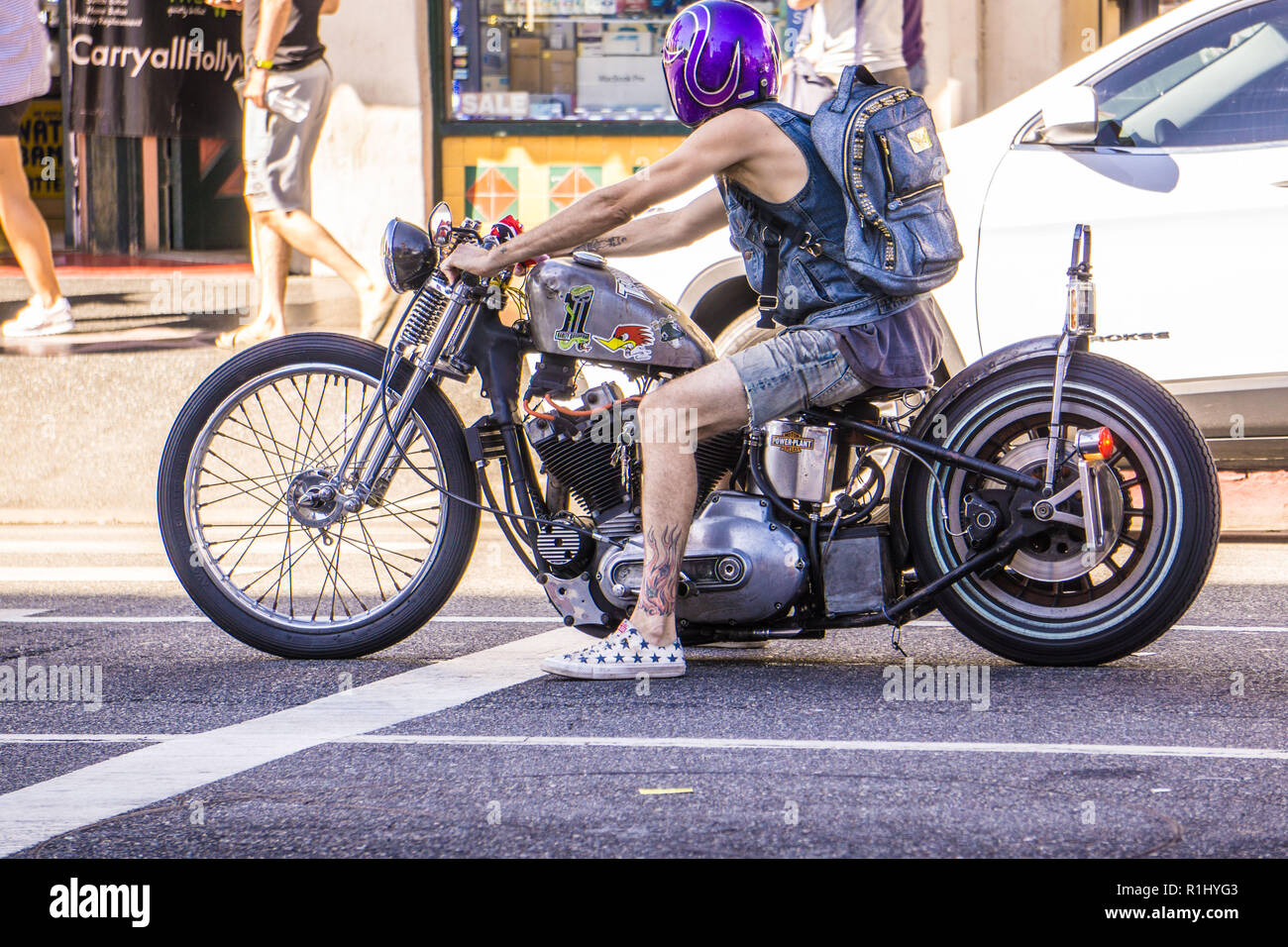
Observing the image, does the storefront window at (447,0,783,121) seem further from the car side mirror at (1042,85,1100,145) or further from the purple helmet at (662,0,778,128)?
the purple helmet at (662,0,778,128)

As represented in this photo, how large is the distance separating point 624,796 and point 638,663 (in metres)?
1.06

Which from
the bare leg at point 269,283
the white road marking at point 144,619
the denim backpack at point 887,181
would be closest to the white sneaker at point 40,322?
the bare leg at point 269,283

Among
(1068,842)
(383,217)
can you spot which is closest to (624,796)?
(1068,842)

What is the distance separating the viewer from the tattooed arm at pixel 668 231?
5.17m

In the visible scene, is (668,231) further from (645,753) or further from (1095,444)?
(645,753)

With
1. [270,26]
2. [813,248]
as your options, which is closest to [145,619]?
[813,248]

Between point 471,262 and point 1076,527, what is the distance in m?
1.74

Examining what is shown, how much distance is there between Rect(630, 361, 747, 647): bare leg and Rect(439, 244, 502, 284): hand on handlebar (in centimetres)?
56

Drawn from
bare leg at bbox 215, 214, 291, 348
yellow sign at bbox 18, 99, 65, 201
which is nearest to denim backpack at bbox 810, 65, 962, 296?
bare leg at bbox 215, 214, 291, 348

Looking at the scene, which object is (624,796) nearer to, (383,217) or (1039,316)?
(1039,316)

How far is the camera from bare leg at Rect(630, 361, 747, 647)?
4.63m

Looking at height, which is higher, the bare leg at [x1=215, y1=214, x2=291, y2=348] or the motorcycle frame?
the bare leg at [x1=215, y1=214, x2=291, y2=348]

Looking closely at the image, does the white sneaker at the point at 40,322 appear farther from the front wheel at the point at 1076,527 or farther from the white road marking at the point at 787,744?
the front wheel at the point at 1076,527

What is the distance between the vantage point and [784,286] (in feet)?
15.7
